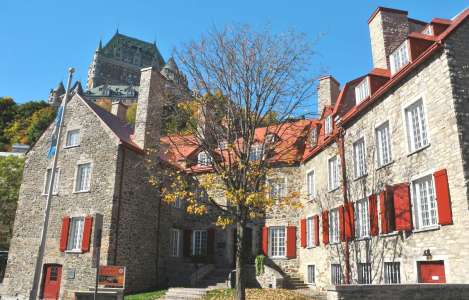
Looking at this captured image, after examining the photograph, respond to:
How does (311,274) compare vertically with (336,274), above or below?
below

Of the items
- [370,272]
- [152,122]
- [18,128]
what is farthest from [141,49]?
[370,272]

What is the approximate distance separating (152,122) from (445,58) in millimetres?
14513

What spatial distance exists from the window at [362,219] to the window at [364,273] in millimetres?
1033

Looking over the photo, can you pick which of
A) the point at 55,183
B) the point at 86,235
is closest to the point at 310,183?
the point at 86,235

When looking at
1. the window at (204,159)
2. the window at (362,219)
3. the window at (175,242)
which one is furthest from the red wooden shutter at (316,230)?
the window at (175,242)

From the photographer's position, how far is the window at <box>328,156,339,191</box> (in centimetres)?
1698

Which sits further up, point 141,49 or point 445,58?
point 141,49

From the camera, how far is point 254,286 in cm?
1892

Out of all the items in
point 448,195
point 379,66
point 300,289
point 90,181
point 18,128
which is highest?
point 18,128

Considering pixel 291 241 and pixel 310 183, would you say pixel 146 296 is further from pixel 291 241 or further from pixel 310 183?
pixel 310 183

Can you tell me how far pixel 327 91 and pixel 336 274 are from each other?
1057 cm

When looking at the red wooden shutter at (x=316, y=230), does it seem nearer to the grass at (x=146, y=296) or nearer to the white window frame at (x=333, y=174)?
the white window frame at (x=333, y=174)

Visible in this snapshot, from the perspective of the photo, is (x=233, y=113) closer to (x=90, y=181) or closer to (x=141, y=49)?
(x=90, y=181)

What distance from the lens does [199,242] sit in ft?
75.8
